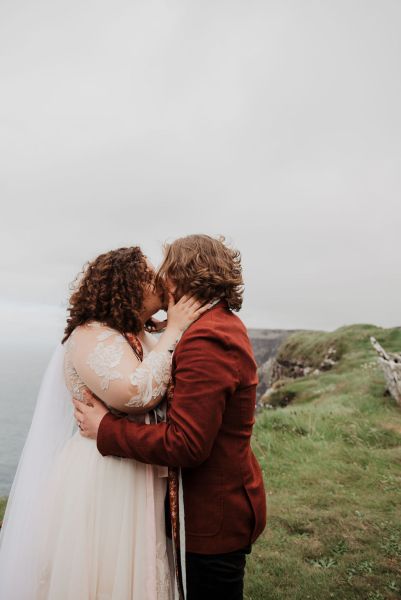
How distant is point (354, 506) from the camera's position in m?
7.30

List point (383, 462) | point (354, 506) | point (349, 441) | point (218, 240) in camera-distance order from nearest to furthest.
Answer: point (218, 240), point (354, 506), point (383, 462), point (349, 441)

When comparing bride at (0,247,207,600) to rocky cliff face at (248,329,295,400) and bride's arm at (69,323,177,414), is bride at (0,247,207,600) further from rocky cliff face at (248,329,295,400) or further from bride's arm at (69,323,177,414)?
rocky cliff face at (248,329,295,400)

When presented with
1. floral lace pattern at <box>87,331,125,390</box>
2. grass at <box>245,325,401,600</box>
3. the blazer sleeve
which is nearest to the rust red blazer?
the blazer sleeve

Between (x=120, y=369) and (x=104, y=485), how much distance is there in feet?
2.59

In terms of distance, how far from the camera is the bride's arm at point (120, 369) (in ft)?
9.17

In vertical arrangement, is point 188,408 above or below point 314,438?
above

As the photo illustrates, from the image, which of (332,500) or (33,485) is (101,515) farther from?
(332,500)

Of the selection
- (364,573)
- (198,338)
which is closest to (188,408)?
(198,338)

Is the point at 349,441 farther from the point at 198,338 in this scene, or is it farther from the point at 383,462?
the point at 198,338

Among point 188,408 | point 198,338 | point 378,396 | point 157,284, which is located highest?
point 157,284

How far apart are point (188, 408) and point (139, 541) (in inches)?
40.3

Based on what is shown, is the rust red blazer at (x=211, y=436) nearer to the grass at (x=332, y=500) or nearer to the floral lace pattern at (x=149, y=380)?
the floral lace pattern at (x=149, y=380)

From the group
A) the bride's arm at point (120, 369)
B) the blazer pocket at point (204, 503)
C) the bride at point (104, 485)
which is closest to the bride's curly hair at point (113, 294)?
Result: the bride at point (104, 485)

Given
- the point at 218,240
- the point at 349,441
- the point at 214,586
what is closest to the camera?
the point at 214,586
